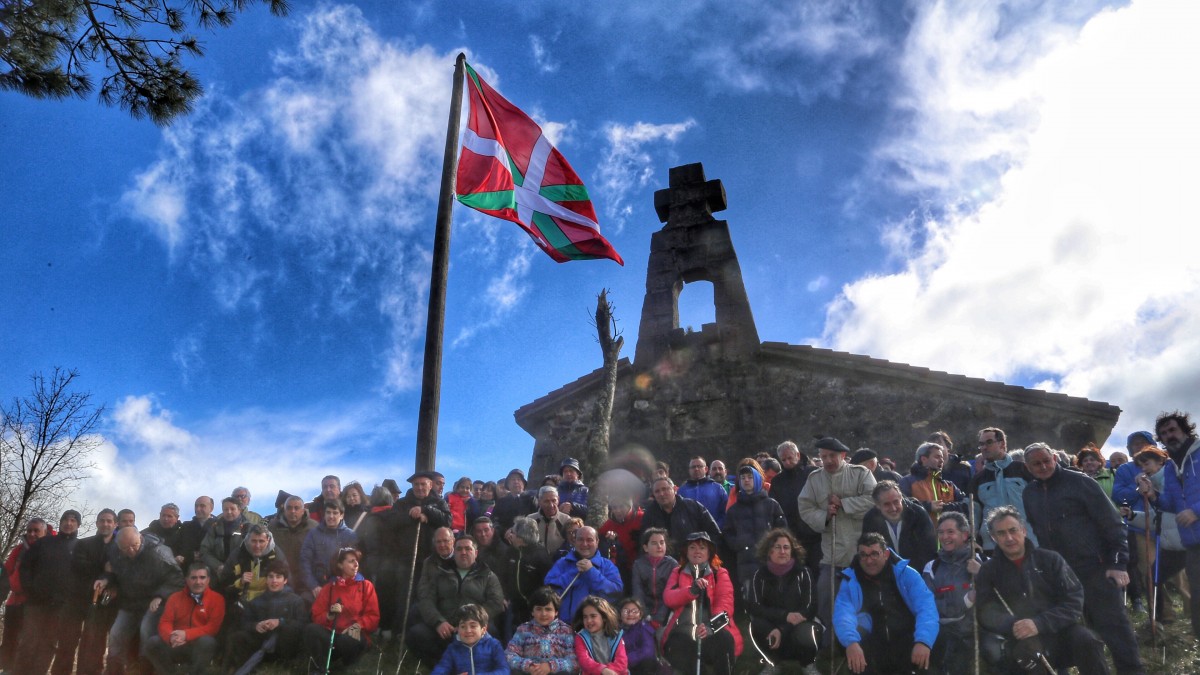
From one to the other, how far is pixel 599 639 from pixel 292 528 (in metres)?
3.80

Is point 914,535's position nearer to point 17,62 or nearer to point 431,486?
point 431,486

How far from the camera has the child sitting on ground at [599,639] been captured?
629 cm

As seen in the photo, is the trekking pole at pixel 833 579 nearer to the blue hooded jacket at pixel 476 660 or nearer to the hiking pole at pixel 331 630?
the blue hooded jacket at pixel 476 660

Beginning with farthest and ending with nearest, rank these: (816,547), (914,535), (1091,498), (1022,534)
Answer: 1. (816,547)
2. (914,535)
3. (1091,498)
4. (1022,534)

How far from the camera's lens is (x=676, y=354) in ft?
48.8

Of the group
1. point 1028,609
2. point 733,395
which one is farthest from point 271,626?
point 733,395

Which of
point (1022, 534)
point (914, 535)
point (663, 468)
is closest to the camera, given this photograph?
point (1022, 534)

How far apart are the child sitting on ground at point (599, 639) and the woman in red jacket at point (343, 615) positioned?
2140 mm

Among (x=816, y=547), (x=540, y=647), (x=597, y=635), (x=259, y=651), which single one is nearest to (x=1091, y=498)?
(x=816, y=547)

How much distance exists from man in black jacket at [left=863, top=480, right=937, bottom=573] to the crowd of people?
2 cm

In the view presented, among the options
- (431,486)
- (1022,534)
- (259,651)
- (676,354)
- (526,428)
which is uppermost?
(676,354)

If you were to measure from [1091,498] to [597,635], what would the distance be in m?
4.34

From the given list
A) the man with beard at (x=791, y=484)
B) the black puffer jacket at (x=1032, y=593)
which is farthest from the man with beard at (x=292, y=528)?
the black puffer jacket at (x=1032, y=593)

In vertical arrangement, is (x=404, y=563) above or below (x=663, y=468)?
below
